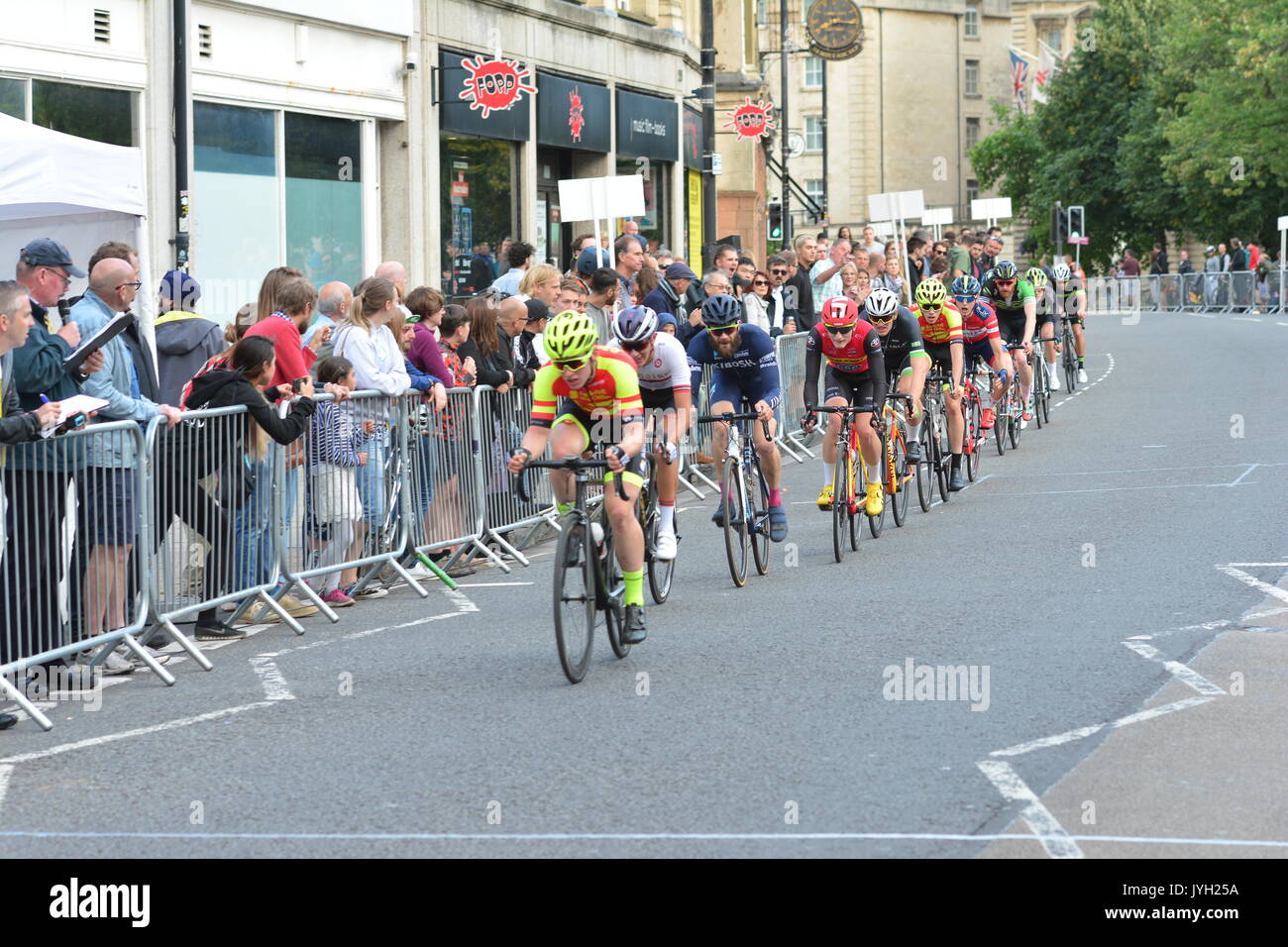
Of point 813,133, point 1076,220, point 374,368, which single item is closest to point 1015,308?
point 374,368

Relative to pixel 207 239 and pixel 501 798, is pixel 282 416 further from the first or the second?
pixel 207 239

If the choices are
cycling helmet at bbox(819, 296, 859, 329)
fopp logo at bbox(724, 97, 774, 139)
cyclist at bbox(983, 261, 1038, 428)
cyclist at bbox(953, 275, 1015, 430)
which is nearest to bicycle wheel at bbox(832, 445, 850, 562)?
cycling helmet at bbox(819, 296, 859, 329)

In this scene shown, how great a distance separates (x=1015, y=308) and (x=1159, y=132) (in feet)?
181

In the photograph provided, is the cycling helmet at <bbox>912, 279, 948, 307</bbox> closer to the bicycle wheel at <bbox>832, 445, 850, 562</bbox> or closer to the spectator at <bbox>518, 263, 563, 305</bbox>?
the spectator at <bbox>518, 263, 563, 305</bbox>

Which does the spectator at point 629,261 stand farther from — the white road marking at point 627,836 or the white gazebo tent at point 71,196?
the white road marking at point 627,836

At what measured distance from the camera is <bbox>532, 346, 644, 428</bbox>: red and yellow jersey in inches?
386

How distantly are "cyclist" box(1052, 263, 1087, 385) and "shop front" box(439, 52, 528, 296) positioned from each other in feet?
25.8

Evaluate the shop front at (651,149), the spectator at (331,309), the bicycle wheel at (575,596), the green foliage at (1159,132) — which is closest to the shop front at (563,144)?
the shop front at (651,149)

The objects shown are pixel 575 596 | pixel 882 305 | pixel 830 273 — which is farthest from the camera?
pixel 830 273

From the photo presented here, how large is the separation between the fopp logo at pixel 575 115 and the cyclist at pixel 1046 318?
7.54 metres

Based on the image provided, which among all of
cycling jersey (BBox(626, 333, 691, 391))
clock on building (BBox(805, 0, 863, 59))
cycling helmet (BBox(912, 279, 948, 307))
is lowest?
cycling jersey (BBox(626, 333, 691, 391))

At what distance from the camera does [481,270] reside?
25.5m

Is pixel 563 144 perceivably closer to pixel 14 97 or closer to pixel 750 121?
pixel 750 121

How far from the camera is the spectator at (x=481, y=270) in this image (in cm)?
2552
